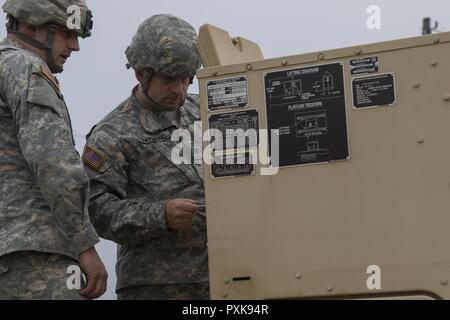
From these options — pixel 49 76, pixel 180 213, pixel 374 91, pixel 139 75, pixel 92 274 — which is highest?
pixel 139 75

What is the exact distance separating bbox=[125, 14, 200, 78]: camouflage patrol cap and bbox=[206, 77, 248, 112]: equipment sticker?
1084 mm

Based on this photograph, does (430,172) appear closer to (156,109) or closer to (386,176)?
(386,176)

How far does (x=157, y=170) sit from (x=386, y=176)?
5.60 ft

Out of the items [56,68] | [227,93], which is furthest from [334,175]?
[56,68]

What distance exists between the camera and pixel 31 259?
14.6 feet

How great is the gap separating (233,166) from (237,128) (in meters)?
0.15

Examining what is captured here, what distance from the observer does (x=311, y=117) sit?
13.6 feet

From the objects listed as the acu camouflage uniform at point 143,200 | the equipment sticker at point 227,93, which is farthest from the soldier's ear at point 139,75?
the equipment sticker at point 227,93

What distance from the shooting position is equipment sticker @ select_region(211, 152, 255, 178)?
13.9 feet

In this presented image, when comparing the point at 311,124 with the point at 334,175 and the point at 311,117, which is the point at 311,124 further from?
the point at 334,175

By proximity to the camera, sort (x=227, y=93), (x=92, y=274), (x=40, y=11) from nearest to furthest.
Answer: (x=227, y=93), (x=92, y=274), (x=40, y=11)

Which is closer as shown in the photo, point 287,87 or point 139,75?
point 287,87

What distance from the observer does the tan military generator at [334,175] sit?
3.99 metres
